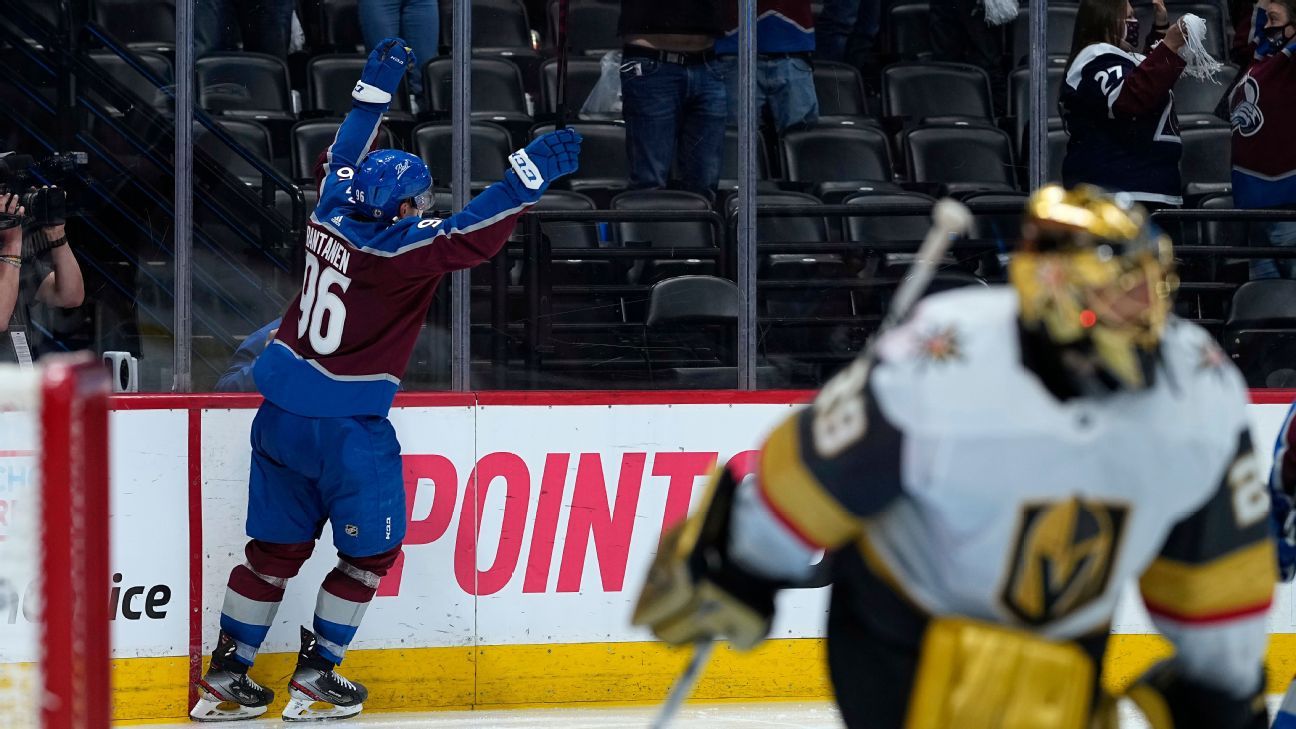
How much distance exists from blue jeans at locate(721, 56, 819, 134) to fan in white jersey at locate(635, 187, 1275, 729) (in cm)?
305

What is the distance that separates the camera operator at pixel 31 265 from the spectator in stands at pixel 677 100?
5.08 feet

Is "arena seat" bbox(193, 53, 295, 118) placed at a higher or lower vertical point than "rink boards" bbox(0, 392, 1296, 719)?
higher

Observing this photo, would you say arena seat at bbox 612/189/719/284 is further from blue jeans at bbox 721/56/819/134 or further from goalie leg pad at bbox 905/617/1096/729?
goalie leg pad at bbox 905/617/1096/729

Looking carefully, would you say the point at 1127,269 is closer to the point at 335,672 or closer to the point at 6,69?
the point at 335,672

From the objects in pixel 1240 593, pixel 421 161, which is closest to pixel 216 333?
pixel 421 161

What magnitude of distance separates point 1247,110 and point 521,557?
102 inches

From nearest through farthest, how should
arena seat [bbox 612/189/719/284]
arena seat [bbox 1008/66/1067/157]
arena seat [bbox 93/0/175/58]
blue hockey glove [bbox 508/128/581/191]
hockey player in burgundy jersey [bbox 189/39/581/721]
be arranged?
blue hockey glove [bbox 508/128/581/191]
hockey player in burgundy jersey [bbox 189/39/581/721]
arena seat [bbox 93/0/175/58]
arena seat [bbox 612/189/719/284]
arena seat [bbox 1008/66/1067/157]

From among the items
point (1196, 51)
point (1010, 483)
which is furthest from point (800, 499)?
point (1196, 51)

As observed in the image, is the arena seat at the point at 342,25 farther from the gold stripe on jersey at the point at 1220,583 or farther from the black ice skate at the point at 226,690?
the gold stripe on jersey at the point at 1220,583

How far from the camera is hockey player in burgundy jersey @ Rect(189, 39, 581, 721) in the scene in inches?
164

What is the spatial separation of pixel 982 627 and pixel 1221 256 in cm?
346

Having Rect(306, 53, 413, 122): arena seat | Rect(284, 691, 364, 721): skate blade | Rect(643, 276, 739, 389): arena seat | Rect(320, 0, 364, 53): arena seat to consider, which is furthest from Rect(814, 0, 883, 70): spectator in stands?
Rect(284, 691, 364, 721): skate blade

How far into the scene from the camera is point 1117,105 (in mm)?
4852

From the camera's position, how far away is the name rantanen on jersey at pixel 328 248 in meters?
4.19
